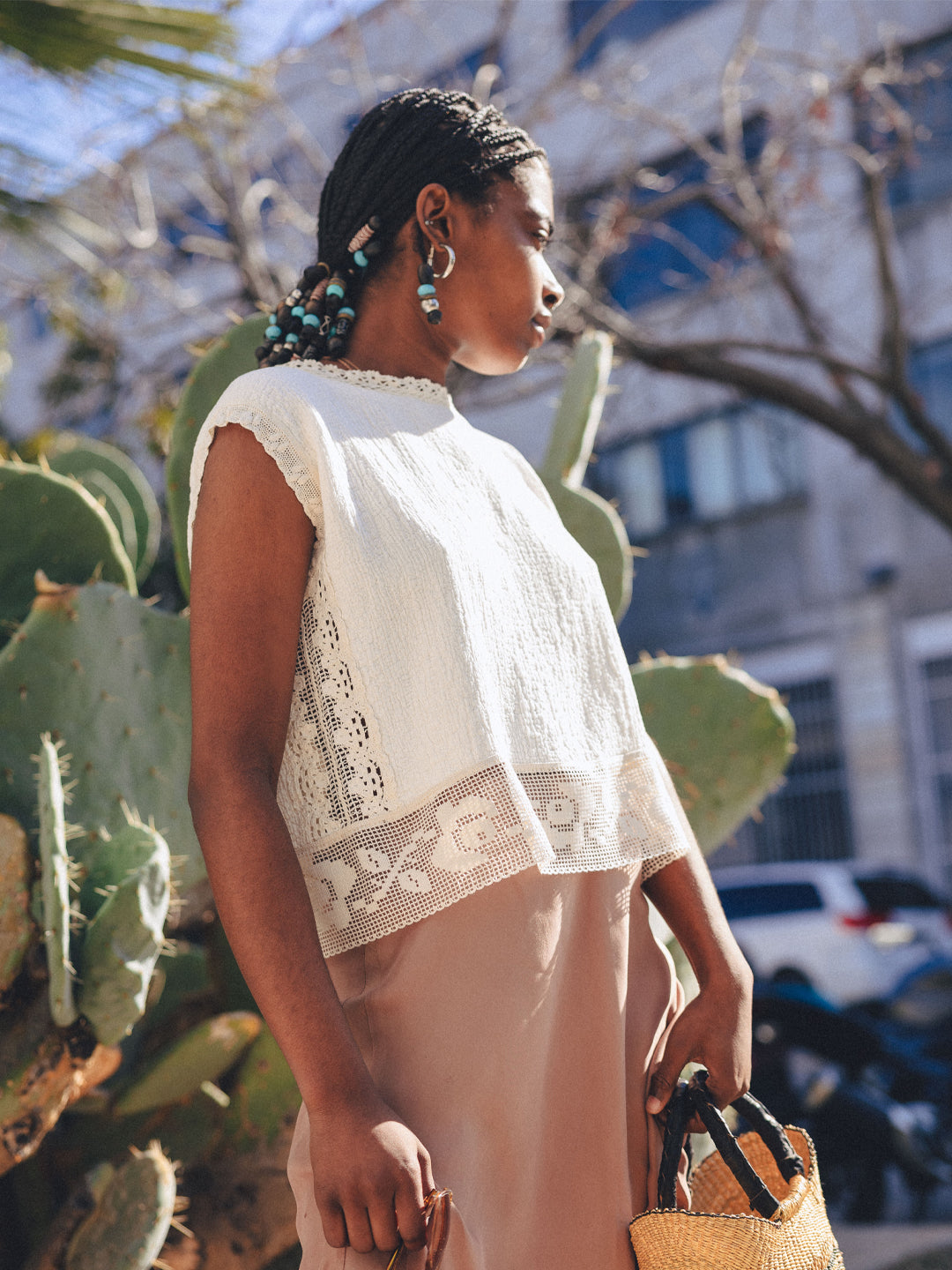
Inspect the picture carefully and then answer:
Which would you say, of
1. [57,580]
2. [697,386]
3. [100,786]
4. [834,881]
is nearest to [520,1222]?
[100,786]

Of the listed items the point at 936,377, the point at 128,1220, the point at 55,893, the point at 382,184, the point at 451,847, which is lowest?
the point at 128,1220

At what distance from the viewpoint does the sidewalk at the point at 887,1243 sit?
3691mm

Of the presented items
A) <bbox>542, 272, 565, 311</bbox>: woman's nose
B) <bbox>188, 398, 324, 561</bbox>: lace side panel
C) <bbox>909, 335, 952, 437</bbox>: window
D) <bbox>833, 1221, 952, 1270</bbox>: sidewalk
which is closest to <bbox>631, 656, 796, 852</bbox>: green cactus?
<bbox>542, 272, 565, 311</bbox>: woman's nose

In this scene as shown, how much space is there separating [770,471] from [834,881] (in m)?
5.01

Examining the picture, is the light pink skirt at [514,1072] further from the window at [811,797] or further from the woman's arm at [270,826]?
the window at [811,797]

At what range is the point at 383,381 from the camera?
1223mm

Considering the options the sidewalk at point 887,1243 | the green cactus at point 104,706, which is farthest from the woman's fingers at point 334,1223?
the sidewalk at point 887,1243

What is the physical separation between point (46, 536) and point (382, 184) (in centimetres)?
114

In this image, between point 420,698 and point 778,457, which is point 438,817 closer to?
point 420,698

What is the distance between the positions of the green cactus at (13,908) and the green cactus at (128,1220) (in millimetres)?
329

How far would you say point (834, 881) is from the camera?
8461mm

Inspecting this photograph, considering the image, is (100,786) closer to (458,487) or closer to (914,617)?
Result: (458,487)

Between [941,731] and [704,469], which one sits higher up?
→ [704,469]

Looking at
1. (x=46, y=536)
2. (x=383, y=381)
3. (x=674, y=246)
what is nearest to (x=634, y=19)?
(x=674, y=246)
